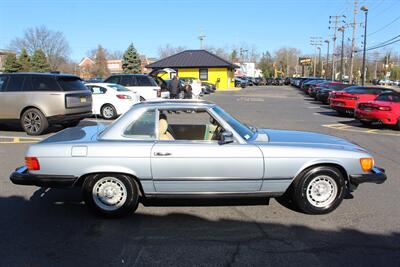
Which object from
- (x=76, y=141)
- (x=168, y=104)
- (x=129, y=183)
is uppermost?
(x=168, y=104)

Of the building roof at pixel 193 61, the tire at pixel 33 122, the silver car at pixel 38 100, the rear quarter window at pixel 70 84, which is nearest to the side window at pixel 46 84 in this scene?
the silver car at pixel 38 100

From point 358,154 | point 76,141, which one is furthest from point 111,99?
point 358,154

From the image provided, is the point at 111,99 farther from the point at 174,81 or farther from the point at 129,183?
the point at 129,183

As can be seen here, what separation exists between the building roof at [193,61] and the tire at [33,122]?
3973 cm

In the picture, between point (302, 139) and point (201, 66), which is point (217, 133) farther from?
point (201, 66)

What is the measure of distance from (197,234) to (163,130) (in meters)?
1.43

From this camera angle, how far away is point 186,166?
4.32 meters

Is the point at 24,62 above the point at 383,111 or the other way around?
above

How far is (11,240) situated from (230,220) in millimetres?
2497

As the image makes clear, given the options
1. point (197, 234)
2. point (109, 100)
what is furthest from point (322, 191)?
point (109, 100)

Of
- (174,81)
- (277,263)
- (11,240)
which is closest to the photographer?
(277,263)

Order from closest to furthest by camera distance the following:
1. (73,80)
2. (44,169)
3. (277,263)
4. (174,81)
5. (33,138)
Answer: (277,263)
(44,169)
(33,138)
(73,80)
(174,81)

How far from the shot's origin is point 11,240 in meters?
3.93

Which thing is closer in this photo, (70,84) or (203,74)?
(70,84)
